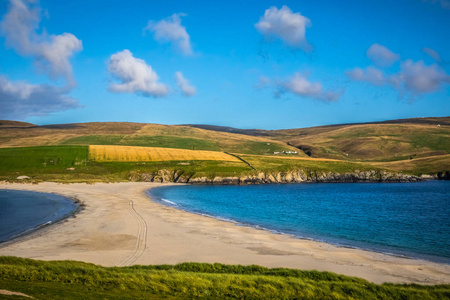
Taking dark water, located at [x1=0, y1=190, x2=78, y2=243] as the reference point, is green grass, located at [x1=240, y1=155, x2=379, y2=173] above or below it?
above

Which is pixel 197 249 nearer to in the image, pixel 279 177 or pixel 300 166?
pixel 279 177

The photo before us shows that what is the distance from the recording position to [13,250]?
25156 millimetres

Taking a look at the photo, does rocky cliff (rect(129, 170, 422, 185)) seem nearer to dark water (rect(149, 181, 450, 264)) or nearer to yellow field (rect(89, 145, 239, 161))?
yellow field (rect(89, 145, 239, 161))

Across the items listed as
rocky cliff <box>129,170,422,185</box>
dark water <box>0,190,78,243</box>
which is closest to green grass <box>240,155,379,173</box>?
rocky cliff <box>129,170,422,185</box>

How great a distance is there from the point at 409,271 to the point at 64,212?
41.9m

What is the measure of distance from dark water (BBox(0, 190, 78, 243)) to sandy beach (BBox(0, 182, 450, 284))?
253cm

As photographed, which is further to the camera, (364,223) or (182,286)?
(364,223)

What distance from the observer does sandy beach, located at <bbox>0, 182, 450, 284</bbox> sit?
22250mm

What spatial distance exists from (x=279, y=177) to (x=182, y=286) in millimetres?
111362

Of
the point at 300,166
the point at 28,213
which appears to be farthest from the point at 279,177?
the point at 28,213

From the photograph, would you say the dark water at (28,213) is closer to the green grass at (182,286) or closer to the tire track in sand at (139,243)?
the tire track in sand at (139,243)

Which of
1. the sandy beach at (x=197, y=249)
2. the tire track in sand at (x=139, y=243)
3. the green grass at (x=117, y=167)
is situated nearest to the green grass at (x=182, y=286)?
the sandy beach at (x=197, y=249)

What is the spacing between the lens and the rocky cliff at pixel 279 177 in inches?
4498

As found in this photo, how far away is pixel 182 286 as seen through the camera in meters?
15.8
